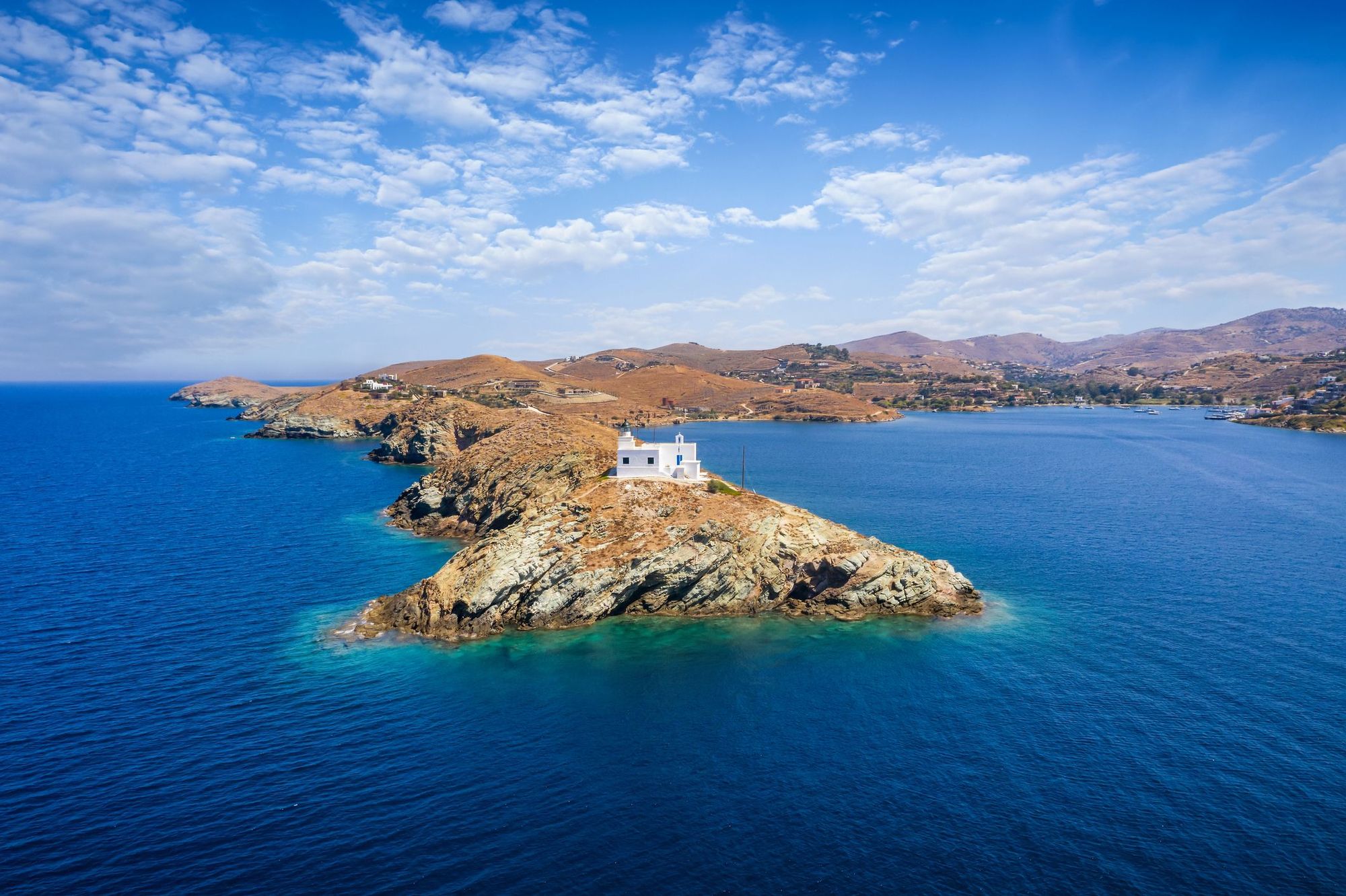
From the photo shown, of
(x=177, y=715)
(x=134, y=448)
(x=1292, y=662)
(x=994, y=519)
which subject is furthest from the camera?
(x=134, y=448)

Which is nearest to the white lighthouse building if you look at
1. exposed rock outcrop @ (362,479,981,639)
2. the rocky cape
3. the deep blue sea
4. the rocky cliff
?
the rocky cape

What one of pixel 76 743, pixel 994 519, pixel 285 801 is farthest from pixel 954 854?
pixel 994 519

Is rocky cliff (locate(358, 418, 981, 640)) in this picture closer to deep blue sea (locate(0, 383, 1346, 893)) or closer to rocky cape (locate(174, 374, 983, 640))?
rocky cape (locate(174, 374, 983, 640))

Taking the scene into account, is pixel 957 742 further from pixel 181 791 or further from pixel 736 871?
pixel 181 791

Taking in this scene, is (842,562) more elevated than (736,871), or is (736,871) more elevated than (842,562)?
(842,562)

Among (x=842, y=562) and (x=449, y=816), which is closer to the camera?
(x=449, y=816)

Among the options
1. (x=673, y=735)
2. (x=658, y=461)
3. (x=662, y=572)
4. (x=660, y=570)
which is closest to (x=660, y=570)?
(x=660, y=570)
